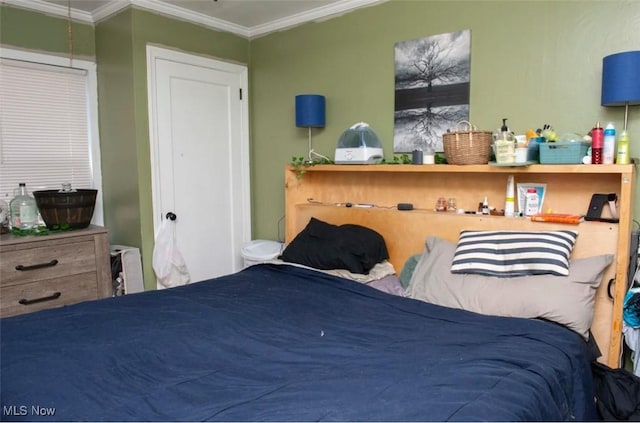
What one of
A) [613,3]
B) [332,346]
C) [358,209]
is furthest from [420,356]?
[613,3]

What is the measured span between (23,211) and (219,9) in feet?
6.51

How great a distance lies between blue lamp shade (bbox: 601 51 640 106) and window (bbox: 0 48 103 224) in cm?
339

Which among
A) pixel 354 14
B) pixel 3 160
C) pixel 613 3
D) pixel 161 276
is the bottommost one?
pixel 161 276

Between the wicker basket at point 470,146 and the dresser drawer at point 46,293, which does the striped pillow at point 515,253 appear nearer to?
the wicker basket at point 470,146

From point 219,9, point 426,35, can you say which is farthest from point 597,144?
point 219,9

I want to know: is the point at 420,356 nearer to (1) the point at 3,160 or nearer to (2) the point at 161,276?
(2) the point at 161,276

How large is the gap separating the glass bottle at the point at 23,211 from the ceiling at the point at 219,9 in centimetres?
132

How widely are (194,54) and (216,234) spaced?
1429 mm

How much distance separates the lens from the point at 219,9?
3357mm

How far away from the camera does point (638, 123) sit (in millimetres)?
2172

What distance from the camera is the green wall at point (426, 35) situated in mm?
2287

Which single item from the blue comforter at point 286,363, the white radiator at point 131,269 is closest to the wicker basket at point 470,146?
the blue comforter at point 286,363

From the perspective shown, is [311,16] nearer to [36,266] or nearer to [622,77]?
[622,77]

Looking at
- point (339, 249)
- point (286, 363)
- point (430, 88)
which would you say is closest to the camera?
point (286, 363)
